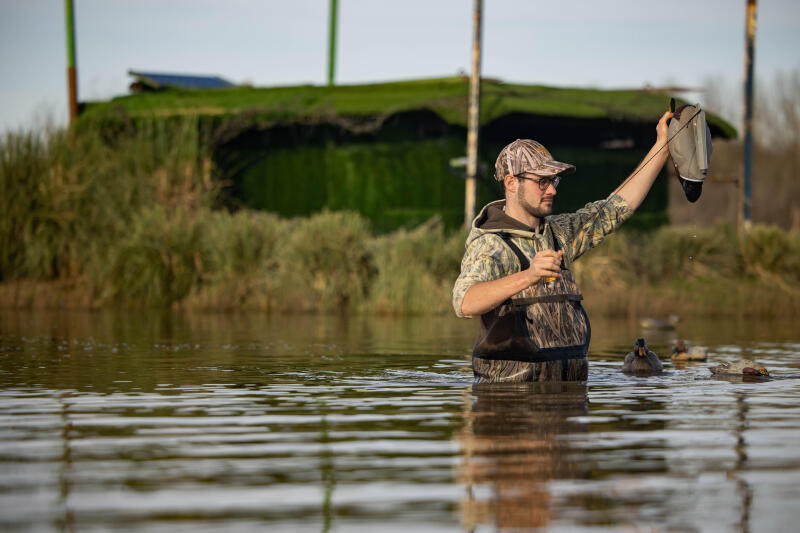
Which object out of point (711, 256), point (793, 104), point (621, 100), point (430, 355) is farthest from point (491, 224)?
point (793, 104)

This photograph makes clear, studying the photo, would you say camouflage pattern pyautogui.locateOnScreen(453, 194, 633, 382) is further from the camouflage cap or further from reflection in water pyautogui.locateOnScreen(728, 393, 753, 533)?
reflection in water pyautogui.locateOnScreen(728, 393, 753, 533)

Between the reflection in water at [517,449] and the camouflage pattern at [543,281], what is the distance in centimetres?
11

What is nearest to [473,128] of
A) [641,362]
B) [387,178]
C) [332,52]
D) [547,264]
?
[387,178]

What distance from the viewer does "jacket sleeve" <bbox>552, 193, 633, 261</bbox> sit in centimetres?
971

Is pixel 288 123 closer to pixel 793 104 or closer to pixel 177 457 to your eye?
pixel 177 457

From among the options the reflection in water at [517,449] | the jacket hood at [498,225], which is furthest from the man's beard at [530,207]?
the reflection in water at [517,449]

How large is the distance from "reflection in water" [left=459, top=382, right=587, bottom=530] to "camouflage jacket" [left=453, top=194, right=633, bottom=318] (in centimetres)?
76

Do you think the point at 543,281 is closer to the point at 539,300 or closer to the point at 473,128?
the point at 539,300

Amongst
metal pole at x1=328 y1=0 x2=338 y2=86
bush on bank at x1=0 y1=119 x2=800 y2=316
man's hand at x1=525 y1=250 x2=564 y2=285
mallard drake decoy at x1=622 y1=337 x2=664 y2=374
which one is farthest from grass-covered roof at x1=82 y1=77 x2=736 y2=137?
man's hand at x1=525 y1=250 x2=564 y2=285

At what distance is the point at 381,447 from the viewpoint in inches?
282

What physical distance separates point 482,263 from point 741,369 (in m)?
3.27

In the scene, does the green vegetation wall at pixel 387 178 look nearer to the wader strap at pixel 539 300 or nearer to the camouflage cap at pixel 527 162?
the camouflage cap at pixel 527 162

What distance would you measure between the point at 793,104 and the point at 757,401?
2137 inches

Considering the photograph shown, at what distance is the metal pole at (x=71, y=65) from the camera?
32344mm
